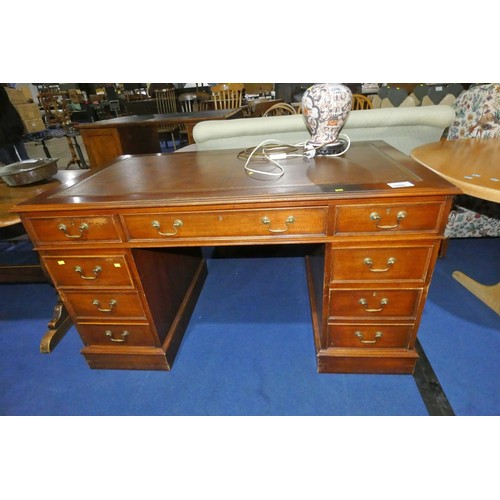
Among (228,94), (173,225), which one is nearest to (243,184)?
(173,225)

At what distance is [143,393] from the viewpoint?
140 centimetres

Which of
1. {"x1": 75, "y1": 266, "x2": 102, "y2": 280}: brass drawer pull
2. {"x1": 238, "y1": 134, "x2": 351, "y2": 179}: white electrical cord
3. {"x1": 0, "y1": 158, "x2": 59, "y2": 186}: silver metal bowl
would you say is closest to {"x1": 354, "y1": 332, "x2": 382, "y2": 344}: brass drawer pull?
{"x1": 238, "y1": 134, "x2": 351, "y2": 179}: white electrical cord

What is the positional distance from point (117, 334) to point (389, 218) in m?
1.28

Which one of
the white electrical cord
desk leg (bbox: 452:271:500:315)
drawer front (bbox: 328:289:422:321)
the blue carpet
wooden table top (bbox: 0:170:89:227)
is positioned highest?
the white electrical cord

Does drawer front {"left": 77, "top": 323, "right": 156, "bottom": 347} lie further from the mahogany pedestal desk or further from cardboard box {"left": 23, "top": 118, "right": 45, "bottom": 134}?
cardboard box {"left": 23, "top": 118, "right": 45, "bottom": 134}

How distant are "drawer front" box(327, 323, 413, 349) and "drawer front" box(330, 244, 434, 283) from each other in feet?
0.80

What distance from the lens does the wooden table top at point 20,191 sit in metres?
1.38

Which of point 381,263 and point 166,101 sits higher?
point 166,101

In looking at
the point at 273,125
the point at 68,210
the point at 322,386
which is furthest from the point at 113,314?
the point at 273,125

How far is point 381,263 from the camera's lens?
1.15m

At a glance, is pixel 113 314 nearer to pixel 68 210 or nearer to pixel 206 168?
pixel 68 210

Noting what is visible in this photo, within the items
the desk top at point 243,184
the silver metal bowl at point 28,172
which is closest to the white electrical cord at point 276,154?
the desk top at point 243,184

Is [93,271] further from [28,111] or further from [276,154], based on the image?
[28,111]

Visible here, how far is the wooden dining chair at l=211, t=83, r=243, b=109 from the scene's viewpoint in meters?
4.72
